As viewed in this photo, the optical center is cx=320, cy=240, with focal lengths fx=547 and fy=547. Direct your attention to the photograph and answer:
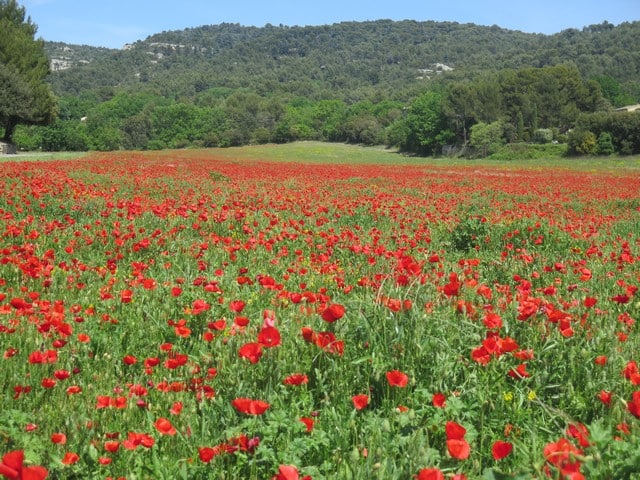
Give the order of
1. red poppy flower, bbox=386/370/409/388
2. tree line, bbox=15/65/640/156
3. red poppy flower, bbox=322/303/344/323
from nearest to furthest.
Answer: red poppy flower, bbox=386/370/409/388
red poppy flower, bbox=322/303/344/323
tree line, bbox=15/65/640/156

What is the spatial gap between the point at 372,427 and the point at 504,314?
175 cm

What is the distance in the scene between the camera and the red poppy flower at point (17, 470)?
4.85 feet

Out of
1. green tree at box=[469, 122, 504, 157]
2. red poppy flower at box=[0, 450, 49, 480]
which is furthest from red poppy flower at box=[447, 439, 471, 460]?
green tree at box=[469, 122, 504, 157]

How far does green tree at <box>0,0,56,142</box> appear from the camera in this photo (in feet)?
144

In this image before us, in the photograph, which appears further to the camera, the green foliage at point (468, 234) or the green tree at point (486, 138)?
the green tree at point (486, 138)

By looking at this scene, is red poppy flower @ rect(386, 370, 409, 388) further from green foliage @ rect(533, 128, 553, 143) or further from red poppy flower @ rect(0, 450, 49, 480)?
green foliage @ rect(533, 128, 553, 143)

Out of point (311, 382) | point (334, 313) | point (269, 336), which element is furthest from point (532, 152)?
point (269, 336)

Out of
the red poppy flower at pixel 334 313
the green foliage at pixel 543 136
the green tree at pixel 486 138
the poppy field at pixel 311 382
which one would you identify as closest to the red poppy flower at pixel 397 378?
the poppy field at pixel 311 382

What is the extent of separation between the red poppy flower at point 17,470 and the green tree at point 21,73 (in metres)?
49.3

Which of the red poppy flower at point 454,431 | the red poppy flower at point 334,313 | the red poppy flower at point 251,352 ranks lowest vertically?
the red poppy flower at point 454,431

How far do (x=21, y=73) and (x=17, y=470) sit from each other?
53.4m

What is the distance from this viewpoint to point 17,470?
152 cm

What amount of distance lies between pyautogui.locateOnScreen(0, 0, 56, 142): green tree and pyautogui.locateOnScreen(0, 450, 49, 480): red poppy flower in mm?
49307

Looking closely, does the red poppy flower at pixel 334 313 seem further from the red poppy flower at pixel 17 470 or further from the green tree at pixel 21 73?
the green tree at pixel 21 73
